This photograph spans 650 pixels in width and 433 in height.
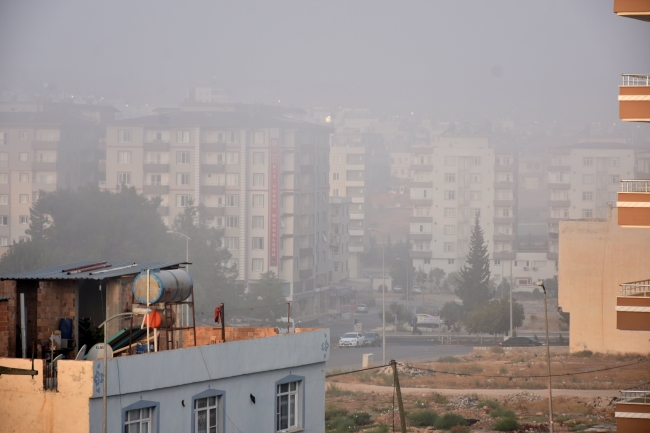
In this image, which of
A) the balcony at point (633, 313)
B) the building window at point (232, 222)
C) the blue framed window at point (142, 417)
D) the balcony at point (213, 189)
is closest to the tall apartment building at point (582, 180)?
the building window at point (232, 222)

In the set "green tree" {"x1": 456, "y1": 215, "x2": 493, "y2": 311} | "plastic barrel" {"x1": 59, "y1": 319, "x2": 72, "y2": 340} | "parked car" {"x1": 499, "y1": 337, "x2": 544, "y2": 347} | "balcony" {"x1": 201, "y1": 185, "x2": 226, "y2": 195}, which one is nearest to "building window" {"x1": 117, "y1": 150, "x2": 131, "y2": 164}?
"balcony" {"x1": 201, "y1": 185, "x2": 226, "y2": 195}

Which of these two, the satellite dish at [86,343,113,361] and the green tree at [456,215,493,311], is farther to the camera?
the green tree at [456,215,493,311]

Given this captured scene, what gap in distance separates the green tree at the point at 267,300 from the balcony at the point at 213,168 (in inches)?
1184

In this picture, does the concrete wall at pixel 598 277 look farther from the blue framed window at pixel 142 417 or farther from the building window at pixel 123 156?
the building window at pixel 123 156

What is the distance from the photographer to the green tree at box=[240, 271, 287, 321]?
388 ft

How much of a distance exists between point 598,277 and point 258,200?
242 ft

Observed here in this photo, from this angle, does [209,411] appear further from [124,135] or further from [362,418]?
[124,135]

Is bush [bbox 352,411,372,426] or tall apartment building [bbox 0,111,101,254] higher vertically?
tall apartment building [bbox 0,111,101,254]

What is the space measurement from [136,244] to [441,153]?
205ft

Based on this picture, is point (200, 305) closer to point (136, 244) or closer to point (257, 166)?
point (136, 244)

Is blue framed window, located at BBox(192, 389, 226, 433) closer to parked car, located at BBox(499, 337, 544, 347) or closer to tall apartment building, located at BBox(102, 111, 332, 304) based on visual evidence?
parked car, located at BBox(499, 337, 544, 347)

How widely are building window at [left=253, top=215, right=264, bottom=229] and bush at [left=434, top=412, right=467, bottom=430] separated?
9377 cm

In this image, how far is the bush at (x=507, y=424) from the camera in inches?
1873

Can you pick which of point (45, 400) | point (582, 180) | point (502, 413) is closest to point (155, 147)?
point (582, 180)
